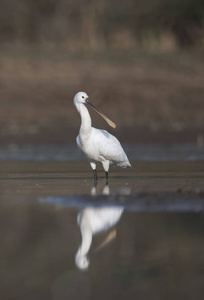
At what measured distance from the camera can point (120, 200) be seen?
32.7 ft

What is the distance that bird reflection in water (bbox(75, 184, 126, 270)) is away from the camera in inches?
276

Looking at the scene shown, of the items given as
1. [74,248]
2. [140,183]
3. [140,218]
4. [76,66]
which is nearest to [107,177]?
[140,183]

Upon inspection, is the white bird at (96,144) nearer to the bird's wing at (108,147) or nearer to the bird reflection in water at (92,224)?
the bird's wing at (108,147)

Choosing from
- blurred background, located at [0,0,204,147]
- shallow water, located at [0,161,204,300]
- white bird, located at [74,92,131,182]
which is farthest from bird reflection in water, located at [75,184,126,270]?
blurred background, located at [0,0,204,147]

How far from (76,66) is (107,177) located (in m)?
11.8

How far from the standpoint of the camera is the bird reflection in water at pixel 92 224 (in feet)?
23.0

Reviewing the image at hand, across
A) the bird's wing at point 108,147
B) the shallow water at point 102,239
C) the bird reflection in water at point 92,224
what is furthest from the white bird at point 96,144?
the bird reflection in water at point 92,224

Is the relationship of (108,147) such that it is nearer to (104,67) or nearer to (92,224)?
(92,224)

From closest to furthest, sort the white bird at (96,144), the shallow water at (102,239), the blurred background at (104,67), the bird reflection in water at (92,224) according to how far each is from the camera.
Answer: the shallow water at (102,239)
the bird reflection in water at (92,224)
the white bird at (96,144)
the blurred background at (104,67)

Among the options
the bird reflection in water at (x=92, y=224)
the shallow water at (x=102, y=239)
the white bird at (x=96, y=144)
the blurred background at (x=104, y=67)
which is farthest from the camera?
the blurred background at (x=104, y=67)

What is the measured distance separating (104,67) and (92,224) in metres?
16.8

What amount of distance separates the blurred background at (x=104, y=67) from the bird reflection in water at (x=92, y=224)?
35.6 ft

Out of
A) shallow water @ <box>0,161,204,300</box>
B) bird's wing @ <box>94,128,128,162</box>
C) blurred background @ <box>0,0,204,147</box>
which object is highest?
blurred background @ <box>0,0,204,147</box>

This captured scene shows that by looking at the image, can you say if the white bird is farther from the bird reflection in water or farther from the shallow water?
the bird reflection in water
